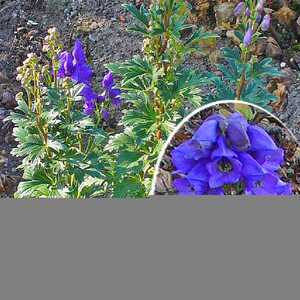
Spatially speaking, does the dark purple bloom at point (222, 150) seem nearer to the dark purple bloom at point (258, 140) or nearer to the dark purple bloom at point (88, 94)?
the dark purple bloom at point (258, 140)

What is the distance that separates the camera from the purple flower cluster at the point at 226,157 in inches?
78.0

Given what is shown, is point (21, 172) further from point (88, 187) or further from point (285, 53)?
point (285, 53)

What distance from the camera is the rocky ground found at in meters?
2.91

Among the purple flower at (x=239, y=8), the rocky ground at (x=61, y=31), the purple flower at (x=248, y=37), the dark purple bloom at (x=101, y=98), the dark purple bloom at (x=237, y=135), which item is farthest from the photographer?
the rocky ground at (x=61, y=31)

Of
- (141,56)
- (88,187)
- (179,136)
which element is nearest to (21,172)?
(88,187)

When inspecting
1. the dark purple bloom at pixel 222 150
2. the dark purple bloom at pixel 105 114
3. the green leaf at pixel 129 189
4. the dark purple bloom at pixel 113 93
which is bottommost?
the green leaf at pixel 129 189

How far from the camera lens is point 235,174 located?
6.62 ft

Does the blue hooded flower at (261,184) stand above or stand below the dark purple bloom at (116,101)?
above

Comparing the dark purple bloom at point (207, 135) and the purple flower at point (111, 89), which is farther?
the purple flower at point (111, 89)

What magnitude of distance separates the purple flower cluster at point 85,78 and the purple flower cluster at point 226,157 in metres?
0.61

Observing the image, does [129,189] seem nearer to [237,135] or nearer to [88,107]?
[88,107]

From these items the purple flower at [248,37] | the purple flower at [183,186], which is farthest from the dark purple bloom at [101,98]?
the purple flower at [183,186]

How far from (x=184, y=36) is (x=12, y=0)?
0.65m

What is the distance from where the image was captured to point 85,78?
8.36 ft
